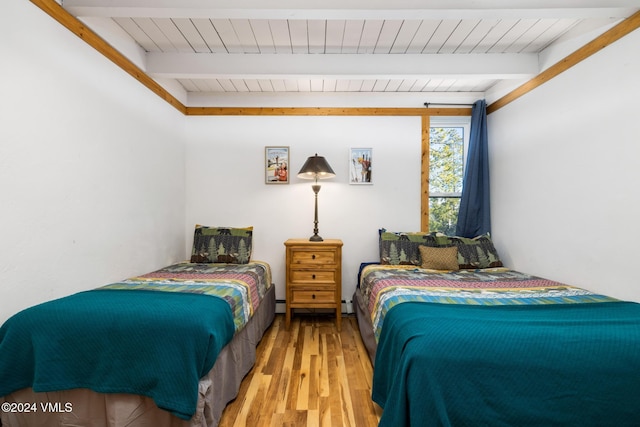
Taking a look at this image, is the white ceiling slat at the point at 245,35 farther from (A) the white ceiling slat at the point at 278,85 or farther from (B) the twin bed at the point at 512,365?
(B) the twin bed at the point at 512,365

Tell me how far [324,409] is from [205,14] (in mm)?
2445

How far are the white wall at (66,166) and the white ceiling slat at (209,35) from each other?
687 millimetres

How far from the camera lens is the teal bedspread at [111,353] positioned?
133cm

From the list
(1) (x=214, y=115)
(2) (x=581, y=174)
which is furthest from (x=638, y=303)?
(1) (x=214, y=115)

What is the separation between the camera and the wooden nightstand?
2.89 metres

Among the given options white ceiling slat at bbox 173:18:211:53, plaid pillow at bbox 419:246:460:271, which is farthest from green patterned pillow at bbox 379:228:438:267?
white ceiling slat at bbox 173:18:211:53

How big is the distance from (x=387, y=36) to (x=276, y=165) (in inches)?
65.4

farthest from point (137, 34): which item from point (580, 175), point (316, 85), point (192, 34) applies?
point (580, 175)

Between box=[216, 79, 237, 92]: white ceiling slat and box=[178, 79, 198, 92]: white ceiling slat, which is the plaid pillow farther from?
box=[178, 79, 198, 92]: white ceiling slat

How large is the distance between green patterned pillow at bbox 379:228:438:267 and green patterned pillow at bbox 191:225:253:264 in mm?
1387

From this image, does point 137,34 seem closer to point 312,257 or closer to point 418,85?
point 312,257

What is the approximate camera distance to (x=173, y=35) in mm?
2365

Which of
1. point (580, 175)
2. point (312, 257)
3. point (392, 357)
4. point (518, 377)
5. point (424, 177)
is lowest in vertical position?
point (392, 357)

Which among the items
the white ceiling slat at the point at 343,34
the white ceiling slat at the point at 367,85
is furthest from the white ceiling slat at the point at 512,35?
the white ceiling slat at the point at 367,85
